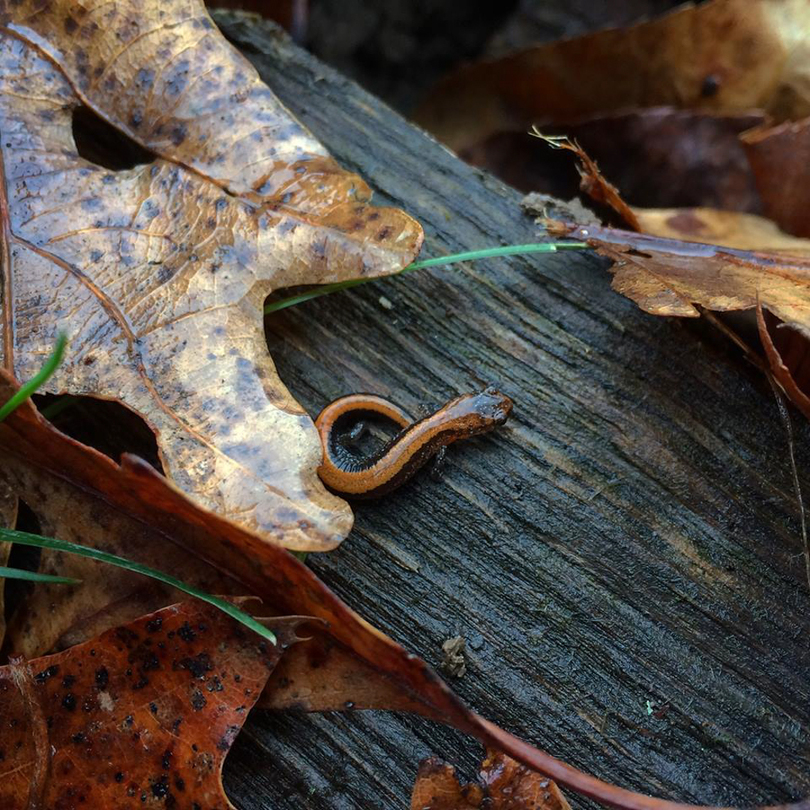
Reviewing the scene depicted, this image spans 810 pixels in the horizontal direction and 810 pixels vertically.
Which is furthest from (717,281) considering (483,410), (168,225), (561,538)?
(168,225)

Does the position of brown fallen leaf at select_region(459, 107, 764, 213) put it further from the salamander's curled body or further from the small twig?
the salamander's curled body

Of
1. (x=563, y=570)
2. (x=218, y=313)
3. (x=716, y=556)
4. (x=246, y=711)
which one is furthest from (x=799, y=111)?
(x=246, y=711)

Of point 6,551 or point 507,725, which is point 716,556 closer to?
point 507,725

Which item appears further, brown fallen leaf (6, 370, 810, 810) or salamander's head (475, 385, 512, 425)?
salamander's head (475, 385, 512, 425)

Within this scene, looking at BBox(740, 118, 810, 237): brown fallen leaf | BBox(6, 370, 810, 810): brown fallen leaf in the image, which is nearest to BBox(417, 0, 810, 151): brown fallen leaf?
BBox(740, 118, 810, 237): brown fallen leaf

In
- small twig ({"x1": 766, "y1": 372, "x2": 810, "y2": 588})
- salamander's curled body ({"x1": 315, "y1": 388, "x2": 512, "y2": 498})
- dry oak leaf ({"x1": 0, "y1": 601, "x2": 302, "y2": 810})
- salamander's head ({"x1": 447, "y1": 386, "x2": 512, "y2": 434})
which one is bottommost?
dry oak leaf ({"x1": 0, "y1": 601, "x2": 302, "y2": 810})

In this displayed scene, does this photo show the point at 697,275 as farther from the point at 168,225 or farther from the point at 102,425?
the point at 102,425
